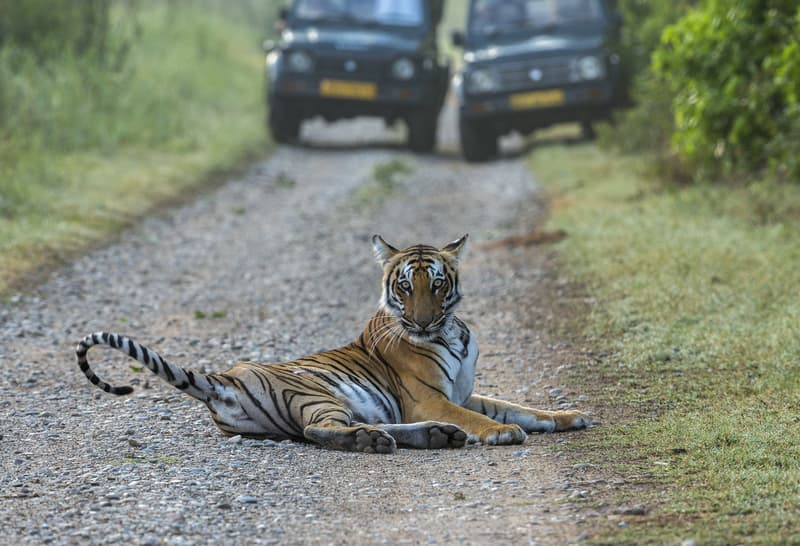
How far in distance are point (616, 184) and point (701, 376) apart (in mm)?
8363

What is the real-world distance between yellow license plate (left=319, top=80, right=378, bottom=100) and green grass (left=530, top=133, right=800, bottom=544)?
495 cm

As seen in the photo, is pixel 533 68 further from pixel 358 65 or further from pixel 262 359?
pixel 262 359

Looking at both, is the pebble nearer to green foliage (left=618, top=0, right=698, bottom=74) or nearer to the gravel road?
the gravel road

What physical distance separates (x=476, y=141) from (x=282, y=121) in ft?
9.89

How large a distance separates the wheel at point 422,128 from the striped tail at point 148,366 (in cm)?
1448

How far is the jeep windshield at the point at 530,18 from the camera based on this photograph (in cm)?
1953

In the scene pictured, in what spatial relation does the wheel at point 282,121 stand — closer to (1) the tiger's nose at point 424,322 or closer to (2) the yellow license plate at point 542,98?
A: (2) the yellow license plate at point 542,98

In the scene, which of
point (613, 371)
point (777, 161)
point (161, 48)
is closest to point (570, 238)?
point (777, 161)

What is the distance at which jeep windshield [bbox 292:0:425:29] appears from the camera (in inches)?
805

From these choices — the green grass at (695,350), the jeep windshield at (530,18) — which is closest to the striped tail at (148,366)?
the green grass at (695,350)

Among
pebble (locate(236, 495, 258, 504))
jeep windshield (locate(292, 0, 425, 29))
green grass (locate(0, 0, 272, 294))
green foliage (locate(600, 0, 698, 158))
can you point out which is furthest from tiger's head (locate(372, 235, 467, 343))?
jeep windshield (locate(292, 0, 425, 29))

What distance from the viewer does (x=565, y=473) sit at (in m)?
5.78

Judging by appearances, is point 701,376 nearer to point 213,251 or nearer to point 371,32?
point 213,251

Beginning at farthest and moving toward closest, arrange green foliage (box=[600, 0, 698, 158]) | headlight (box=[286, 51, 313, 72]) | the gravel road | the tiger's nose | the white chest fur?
headlight (box=[286, 51, 313, 72]) → green foliage (box=[600, 0, 698, 158]) → the white chest fur → the tiger's nose → the gravel road
